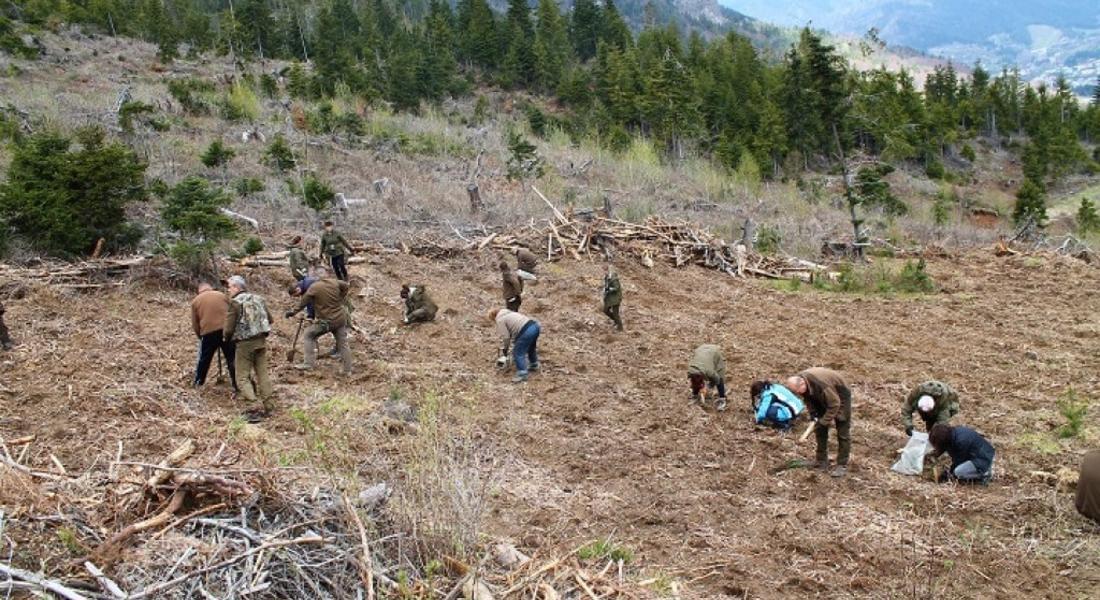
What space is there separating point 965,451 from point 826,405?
1.30m

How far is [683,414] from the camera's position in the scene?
821cm

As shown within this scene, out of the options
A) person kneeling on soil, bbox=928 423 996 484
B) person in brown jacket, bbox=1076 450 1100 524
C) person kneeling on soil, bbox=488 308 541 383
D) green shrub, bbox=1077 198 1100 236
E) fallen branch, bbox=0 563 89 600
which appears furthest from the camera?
green shrub, bbox=1077 198 1100 236

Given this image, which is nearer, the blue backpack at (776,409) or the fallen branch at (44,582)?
the fallen branch at (44,582)

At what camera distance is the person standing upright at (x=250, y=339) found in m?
7.23

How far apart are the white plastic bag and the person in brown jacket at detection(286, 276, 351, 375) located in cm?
607

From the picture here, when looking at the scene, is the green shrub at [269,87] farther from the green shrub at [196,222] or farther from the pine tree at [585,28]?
the pine tree at [585,28]

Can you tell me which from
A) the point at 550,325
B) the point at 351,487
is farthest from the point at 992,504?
the point at 550,325

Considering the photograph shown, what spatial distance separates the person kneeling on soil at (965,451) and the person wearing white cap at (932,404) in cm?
54

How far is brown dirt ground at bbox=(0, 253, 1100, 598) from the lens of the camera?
208 inches

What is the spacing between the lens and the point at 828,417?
6621 mm

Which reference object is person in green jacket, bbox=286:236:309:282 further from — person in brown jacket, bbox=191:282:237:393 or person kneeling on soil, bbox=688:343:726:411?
person kneeling on soil, bbox=688:343:726:411

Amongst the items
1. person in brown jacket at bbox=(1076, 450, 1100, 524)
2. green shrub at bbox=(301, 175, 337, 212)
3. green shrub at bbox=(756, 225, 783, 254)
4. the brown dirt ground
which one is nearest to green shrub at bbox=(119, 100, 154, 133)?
green shrub at bbox=(301, 175, 337, 212)

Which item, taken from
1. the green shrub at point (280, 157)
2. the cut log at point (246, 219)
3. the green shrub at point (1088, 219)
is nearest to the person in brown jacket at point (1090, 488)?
the cut log at point (246, 219)

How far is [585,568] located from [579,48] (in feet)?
207
